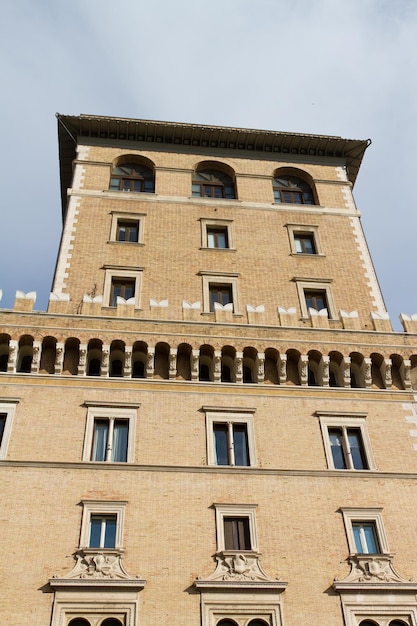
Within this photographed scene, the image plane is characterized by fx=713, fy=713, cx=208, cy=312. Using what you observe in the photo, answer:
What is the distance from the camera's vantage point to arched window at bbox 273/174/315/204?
3344 cm

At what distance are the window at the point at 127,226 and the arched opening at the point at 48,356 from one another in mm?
6931

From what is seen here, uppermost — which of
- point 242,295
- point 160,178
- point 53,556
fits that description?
point 160,178

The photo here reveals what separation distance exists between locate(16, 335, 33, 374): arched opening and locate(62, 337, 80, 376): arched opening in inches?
47.9

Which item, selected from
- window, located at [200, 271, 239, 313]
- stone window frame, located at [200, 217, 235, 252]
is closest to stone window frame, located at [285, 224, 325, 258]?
stone window frame, located at [200, 217, 235, 252]

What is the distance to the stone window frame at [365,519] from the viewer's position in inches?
822

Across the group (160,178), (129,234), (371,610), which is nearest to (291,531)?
(371,610)

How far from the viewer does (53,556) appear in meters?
19.3

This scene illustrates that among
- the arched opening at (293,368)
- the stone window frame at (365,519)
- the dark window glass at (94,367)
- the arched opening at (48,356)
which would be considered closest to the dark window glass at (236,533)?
the stone window frame at (365,519)

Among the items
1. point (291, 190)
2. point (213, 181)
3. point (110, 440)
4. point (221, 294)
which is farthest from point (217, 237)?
point (110, 440)

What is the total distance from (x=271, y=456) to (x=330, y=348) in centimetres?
481

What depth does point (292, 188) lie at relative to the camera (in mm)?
34188

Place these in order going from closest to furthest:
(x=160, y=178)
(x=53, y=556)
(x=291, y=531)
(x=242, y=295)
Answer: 1. (x=53, y=556)
2. (x=291, y=531)
3. (x=242, y=295)
4. (x=160, y=178)

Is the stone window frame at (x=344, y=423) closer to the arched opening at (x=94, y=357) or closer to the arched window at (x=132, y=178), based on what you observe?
the arched opening at (x=94, y=357)

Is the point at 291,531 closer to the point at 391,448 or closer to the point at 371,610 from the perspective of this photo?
the point at 371,610
